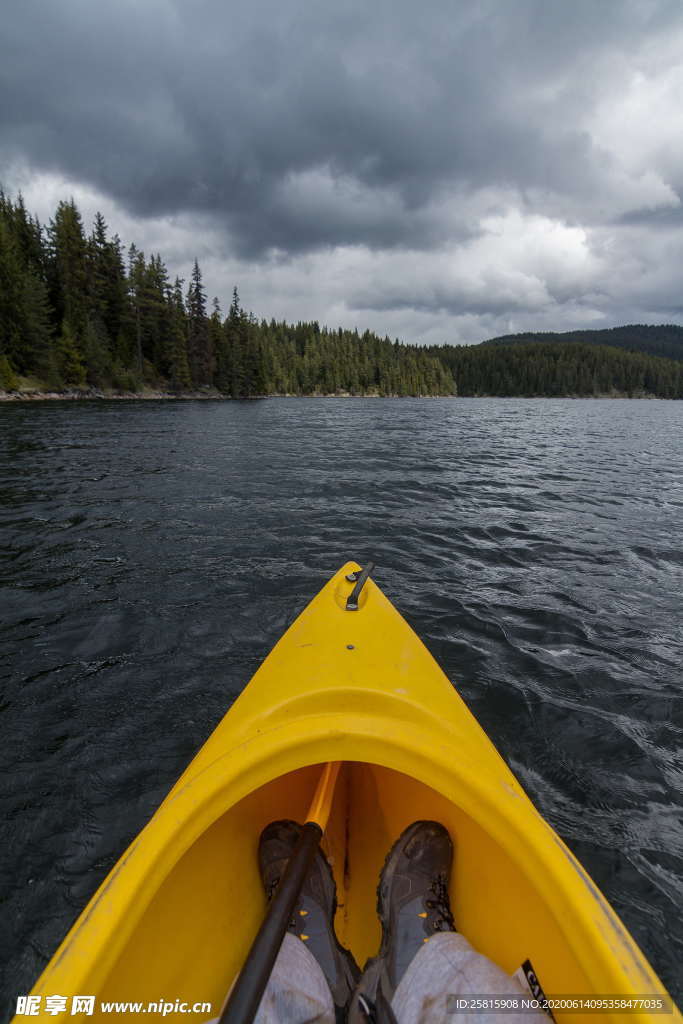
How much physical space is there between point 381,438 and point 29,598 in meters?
22.1

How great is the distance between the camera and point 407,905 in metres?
2.40

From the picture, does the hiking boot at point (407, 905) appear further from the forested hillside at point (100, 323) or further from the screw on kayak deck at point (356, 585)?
the forested hillside at point (100, 323)

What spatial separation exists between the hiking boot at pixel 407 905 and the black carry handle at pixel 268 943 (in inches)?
20.1

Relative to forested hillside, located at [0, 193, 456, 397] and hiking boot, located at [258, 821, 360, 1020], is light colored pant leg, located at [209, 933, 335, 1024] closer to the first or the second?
hiking boot, located at [258, 821, 360, 1020]

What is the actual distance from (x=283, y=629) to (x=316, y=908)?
3.21m

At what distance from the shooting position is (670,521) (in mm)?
10461

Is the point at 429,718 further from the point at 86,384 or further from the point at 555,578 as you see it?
the point at 86,384

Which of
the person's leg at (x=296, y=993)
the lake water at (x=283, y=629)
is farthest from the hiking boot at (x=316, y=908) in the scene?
the lake water at (x=283, y=629)

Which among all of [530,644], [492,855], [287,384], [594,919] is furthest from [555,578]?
[287,384]

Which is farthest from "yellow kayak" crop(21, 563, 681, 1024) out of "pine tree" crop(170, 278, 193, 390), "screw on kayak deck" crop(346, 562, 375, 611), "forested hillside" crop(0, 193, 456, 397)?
"pine tree" crop(170, 278, 193, 390)

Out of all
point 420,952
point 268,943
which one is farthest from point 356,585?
point 268,943

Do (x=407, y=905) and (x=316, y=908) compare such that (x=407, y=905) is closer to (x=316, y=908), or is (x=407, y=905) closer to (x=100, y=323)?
→ (x=316, y=908)

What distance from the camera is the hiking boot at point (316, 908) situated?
85.3 inches

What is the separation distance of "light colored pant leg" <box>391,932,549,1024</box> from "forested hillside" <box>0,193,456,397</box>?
49262mm
